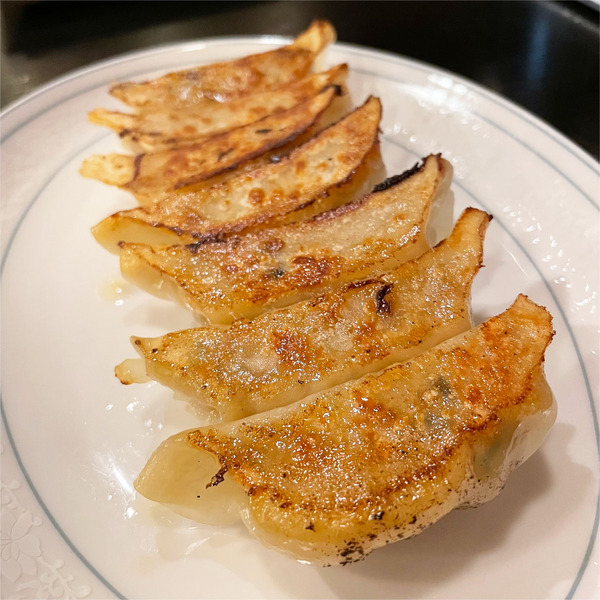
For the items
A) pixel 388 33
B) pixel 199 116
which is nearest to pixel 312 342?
pixel 199 116

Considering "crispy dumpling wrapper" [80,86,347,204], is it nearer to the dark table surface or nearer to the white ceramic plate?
the white ceramic plate

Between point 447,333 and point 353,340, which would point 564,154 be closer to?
point 447,333

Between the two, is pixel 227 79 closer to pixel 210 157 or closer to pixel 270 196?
pixel 210 157

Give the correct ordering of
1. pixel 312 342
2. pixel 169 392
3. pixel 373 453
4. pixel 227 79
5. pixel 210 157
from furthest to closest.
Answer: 1. pixel 227 79
2. pixel 210 157
3. pixel 169 392
4. pixel 312 342
5. pixel 373 453

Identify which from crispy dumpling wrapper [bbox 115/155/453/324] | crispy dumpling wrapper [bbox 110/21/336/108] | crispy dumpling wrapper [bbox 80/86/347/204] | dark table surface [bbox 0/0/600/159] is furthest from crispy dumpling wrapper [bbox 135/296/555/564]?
dark table surface [bbox 0/0/600/159]

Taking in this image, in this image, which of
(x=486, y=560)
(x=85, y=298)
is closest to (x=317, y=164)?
(x=85, y=298)

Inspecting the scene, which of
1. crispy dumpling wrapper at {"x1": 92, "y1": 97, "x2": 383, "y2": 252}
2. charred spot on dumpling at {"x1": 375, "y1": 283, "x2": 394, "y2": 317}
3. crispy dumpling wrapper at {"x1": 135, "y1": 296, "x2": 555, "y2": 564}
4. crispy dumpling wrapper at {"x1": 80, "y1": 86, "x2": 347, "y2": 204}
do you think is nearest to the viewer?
crispy dumpling wrapper at {"x1": 135, "y1": 296, "x2": 555, "y2": 564}

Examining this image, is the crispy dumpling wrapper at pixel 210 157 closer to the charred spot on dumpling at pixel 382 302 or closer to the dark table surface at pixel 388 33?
the charred spot on dumpling at pixel 382 302
